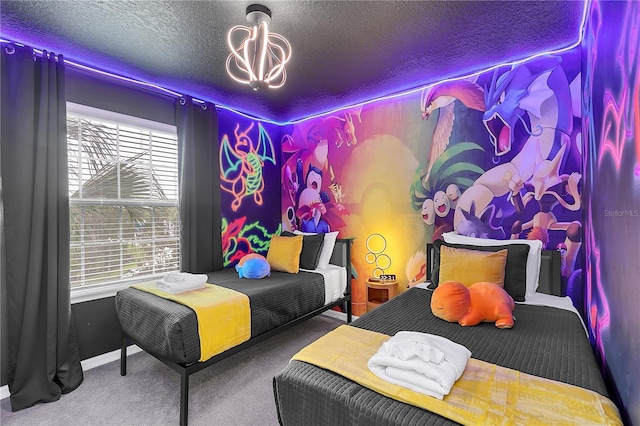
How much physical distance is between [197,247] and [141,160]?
993 mm

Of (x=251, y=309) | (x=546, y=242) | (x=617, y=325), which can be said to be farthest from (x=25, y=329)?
(x=546, y=242)

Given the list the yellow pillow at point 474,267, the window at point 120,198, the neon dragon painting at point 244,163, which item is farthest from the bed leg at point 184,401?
the neon dragon painting at point 244,163

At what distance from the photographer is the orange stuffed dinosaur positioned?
178 centimetres

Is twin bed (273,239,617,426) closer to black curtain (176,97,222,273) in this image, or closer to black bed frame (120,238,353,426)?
black bed frame (120,238,353,426)

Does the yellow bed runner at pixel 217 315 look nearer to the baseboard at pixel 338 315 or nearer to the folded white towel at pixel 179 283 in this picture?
the folded white towel at pixel 179 283

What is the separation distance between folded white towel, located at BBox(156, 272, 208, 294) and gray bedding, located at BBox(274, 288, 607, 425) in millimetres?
1307

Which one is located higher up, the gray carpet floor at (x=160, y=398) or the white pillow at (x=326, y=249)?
the white pillow at (x=326, y=249)

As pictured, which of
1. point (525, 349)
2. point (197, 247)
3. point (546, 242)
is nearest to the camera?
point (525, 349)

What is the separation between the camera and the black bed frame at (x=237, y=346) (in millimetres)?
1839

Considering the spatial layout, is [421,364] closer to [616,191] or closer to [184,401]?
[616,191]

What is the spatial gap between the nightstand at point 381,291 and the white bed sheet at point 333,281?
0.29m

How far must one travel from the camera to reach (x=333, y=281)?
322 cm

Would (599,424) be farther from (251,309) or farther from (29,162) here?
(29,162)

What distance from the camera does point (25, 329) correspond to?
212 centimetres
